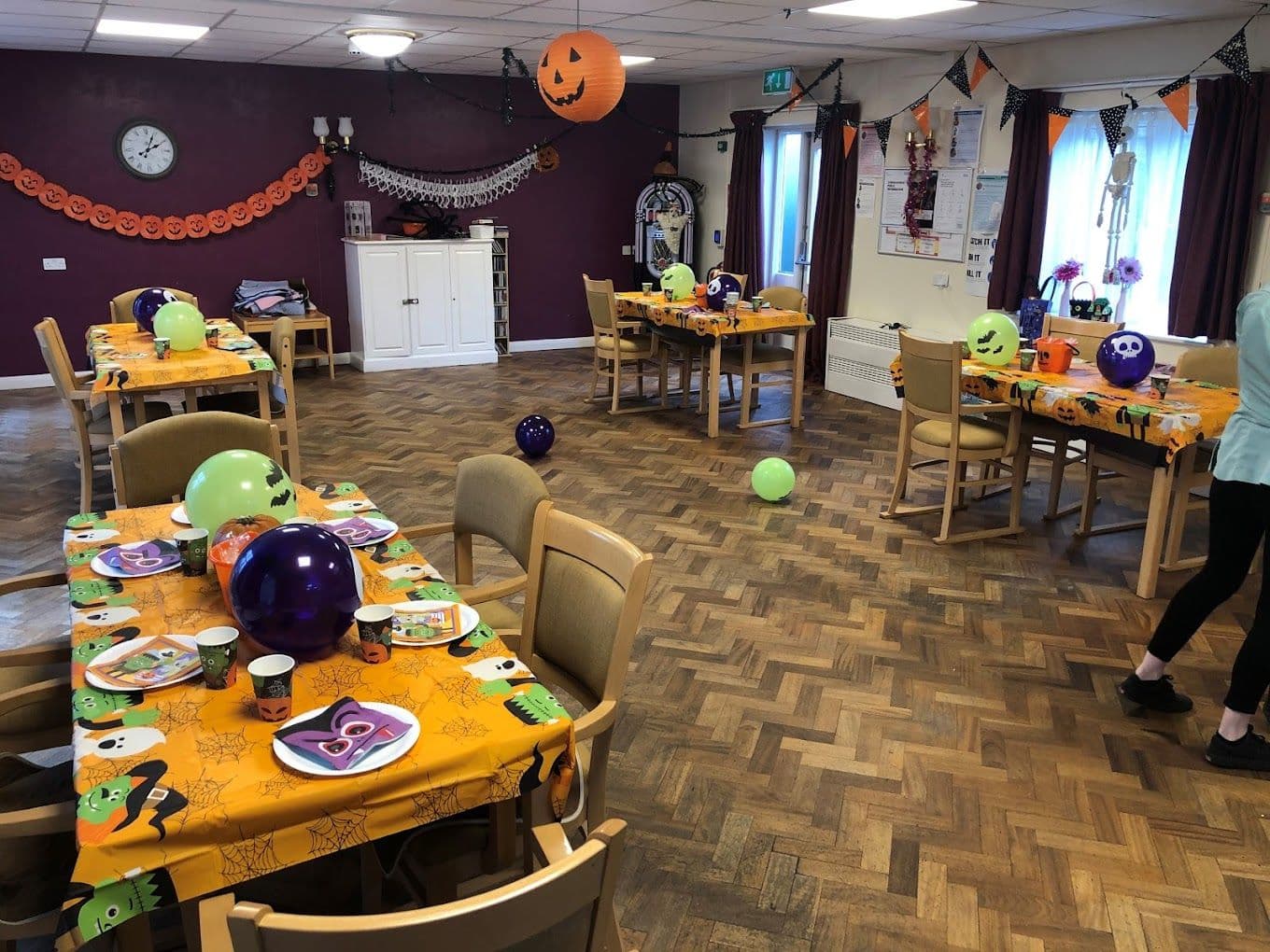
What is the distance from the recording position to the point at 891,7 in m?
5.26

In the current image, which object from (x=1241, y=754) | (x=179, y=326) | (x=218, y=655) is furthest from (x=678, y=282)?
(x=218, y=655)

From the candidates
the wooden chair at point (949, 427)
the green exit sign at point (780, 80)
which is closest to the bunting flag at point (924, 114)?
the green exit sign at point (780, 80)

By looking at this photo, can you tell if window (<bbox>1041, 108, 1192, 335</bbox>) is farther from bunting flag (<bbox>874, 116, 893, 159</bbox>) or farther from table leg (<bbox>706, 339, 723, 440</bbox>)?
table leg (<bbox>706, 339, 723, 440</bbox>)

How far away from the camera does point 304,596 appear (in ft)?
5.76

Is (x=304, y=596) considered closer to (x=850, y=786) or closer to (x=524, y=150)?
(x=850, y=786)

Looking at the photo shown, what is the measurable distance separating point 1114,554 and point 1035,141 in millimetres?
3057

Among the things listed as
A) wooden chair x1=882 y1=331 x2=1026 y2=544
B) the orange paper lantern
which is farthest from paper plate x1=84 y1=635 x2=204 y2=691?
wooden chair x1=882 y1=331 x2=1026 y2=544

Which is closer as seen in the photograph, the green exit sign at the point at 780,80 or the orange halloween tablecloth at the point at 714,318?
the orange halloween tablecloth at the point at 714,318

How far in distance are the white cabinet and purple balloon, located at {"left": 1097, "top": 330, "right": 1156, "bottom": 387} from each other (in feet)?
18.9

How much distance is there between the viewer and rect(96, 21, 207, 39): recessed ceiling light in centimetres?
606

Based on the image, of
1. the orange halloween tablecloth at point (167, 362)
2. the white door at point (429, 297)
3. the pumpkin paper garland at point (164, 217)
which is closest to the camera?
the orange halloween tablecloth at point (167, 362)

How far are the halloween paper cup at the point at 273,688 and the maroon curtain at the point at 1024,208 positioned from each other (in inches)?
235

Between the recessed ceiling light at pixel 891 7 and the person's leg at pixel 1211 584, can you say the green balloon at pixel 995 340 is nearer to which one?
the recessed ceiling light at pixel 891 7

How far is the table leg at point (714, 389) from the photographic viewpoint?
6.29 m
